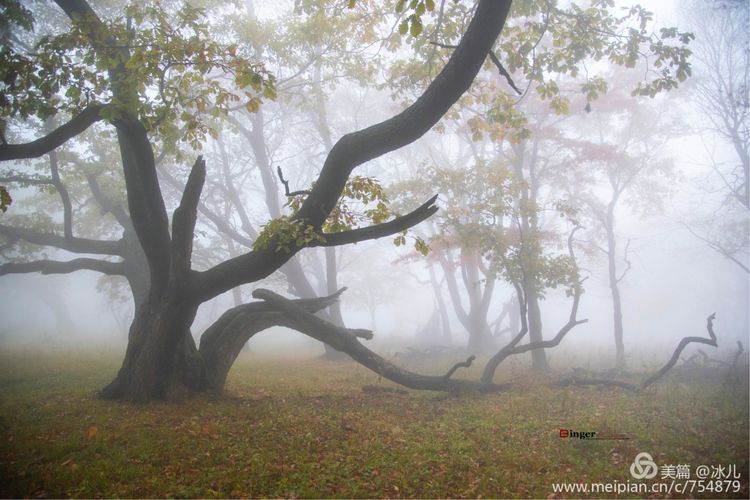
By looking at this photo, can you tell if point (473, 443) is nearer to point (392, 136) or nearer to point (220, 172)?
point (392, 136)

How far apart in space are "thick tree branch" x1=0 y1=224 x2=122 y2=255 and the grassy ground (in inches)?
150

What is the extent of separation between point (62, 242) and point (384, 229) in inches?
428

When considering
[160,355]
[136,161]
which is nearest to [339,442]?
[160,355]

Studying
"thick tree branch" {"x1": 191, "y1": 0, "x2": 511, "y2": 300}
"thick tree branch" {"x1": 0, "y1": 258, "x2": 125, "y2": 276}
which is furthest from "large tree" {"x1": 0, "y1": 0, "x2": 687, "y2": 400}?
"thick tree branch" {"x1": 0, "y1": 258, "x2": 125, "y2": 276}

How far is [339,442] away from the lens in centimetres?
604

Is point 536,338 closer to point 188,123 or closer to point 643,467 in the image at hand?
A: point 643,467

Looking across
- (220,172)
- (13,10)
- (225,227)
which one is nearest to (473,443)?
(13,10)

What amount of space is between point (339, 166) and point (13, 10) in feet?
23.4

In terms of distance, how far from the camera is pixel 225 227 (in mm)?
18234

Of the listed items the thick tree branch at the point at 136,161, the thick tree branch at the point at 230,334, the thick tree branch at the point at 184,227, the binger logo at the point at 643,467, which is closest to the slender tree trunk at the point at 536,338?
the binger logo at the point at 643,467

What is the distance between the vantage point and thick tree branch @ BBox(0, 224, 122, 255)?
11.0 metres

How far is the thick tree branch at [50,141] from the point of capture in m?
5.45

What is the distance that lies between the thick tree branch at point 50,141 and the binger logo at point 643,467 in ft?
30.9

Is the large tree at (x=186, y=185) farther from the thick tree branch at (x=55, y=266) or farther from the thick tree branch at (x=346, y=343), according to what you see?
the thick tree branch at (x=55, y=266)
